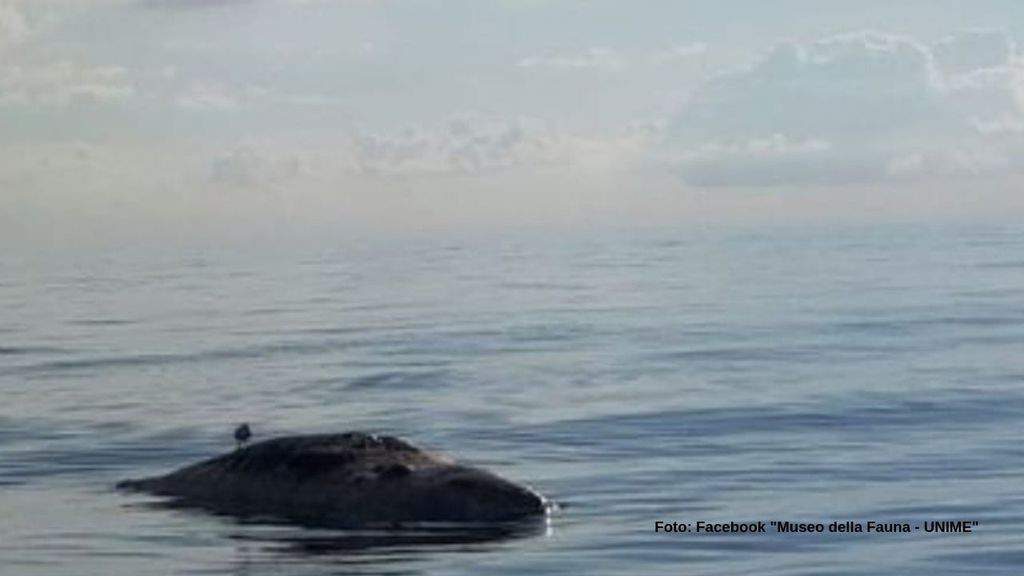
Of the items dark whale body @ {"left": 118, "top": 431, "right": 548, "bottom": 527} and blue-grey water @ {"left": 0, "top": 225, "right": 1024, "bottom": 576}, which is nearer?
blue-grey water @ {"left": 0, "top": 225, "right": 1024, "bottom": 576}

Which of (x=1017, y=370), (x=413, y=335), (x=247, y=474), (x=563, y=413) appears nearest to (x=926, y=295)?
(x=413, y=335)

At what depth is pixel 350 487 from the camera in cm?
2567

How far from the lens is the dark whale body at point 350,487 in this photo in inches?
973

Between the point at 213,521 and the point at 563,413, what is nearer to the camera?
the point at 213,521

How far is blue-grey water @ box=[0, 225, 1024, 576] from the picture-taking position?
74.9 feet

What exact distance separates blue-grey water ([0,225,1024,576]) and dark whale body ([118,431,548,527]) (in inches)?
25.6

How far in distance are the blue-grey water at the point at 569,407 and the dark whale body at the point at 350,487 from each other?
2.13 feet

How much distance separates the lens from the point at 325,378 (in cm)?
4622

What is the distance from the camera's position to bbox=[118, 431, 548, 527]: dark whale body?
81.0 ft

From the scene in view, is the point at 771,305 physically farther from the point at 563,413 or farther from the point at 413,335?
the point at 563,413

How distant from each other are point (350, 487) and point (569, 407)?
44.9ft

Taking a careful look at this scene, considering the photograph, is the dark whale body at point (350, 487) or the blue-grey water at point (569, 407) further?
the dark whale body at point (350, 487)

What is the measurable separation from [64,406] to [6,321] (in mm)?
28749

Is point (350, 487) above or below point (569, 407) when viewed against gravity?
above
